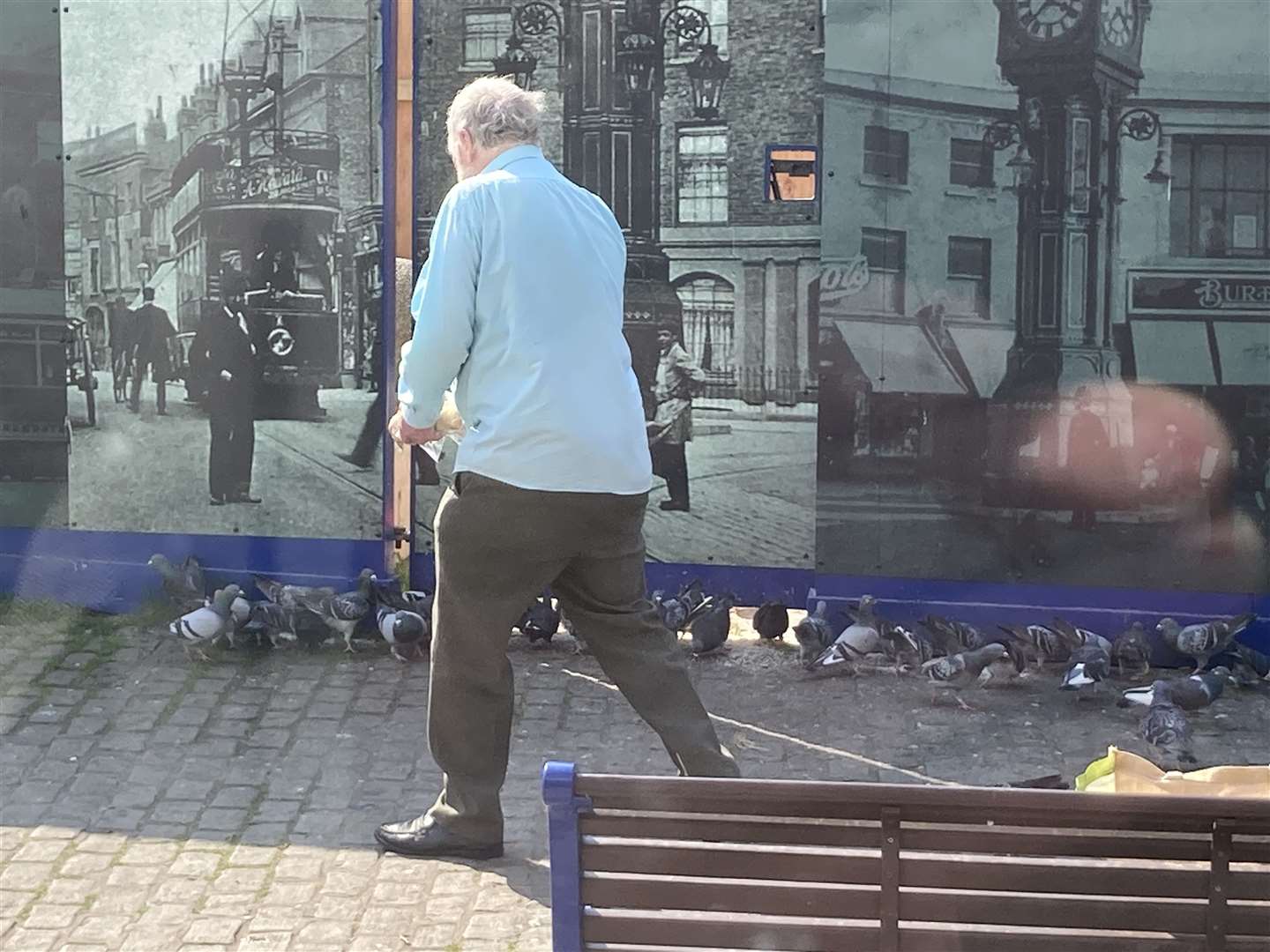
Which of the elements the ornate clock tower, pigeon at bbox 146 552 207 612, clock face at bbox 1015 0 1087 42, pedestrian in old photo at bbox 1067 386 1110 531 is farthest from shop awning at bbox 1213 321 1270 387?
pigeon at bbox 146 552 207 612

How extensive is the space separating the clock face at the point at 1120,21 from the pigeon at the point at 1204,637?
7.48 feet

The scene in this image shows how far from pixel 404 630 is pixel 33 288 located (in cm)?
231

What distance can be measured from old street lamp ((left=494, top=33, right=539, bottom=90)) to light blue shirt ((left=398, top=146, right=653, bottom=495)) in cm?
256

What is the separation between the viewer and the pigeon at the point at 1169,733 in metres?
6.01

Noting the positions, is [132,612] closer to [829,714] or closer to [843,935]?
[829,714]

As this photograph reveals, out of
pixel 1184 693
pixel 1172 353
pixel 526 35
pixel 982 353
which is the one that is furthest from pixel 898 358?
pixel 526 35

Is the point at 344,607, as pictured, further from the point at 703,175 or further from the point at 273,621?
the point at 703,175

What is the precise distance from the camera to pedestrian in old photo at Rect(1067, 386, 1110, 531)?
6.96 m

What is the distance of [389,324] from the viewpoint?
24.1 ft

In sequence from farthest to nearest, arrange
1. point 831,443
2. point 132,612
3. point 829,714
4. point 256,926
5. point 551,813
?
1. point 132,612
2. point 831,443
3. point 829,714
4. point 256,926
5. point 551,813

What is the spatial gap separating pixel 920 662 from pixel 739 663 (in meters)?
0.76

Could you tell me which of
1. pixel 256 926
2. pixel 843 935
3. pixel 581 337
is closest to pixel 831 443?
pixel 581 337

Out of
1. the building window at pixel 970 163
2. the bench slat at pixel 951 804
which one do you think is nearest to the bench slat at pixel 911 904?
the bench slat at pixel 951 804

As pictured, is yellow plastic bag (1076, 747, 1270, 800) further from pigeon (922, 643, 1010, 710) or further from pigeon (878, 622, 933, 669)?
pigeon (878, 622, 933, 669)
